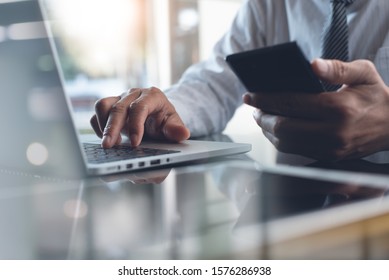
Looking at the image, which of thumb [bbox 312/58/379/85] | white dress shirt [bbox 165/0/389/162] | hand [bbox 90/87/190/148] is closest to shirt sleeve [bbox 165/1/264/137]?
white dress shirt [bbox 165/0/389/162]

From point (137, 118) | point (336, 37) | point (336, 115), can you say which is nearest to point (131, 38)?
point (336, 37)

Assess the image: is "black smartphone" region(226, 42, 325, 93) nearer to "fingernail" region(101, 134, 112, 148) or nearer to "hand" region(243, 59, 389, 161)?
"hand" region(243, 59, 389, 161)

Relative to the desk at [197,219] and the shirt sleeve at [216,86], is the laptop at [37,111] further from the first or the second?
the shirt sleeve at [216,86]

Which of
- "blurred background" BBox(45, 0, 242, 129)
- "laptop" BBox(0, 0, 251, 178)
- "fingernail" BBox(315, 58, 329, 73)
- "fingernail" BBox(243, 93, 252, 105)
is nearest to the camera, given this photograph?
"laptop" BBox(0, 0, 251, 178)

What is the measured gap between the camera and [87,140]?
776 mm

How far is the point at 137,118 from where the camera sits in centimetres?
68

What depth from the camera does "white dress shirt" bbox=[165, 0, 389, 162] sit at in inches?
38.4

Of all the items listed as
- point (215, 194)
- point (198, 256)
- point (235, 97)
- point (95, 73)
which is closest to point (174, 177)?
point (215, 194)

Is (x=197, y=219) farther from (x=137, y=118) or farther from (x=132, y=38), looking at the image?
(x=132, y=38)

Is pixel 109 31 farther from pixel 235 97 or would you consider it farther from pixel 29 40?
pixel 29 40

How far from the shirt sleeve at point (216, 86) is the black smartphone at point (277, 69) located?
347 mm

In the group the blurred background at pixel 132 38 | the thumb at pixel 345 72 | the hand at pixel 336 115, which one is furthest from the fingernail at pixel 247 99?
the blurred background at pixel 132 38

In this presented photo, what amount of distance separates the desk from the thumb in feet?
0.40

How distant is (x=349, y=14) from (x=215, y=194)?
73 centimetres
